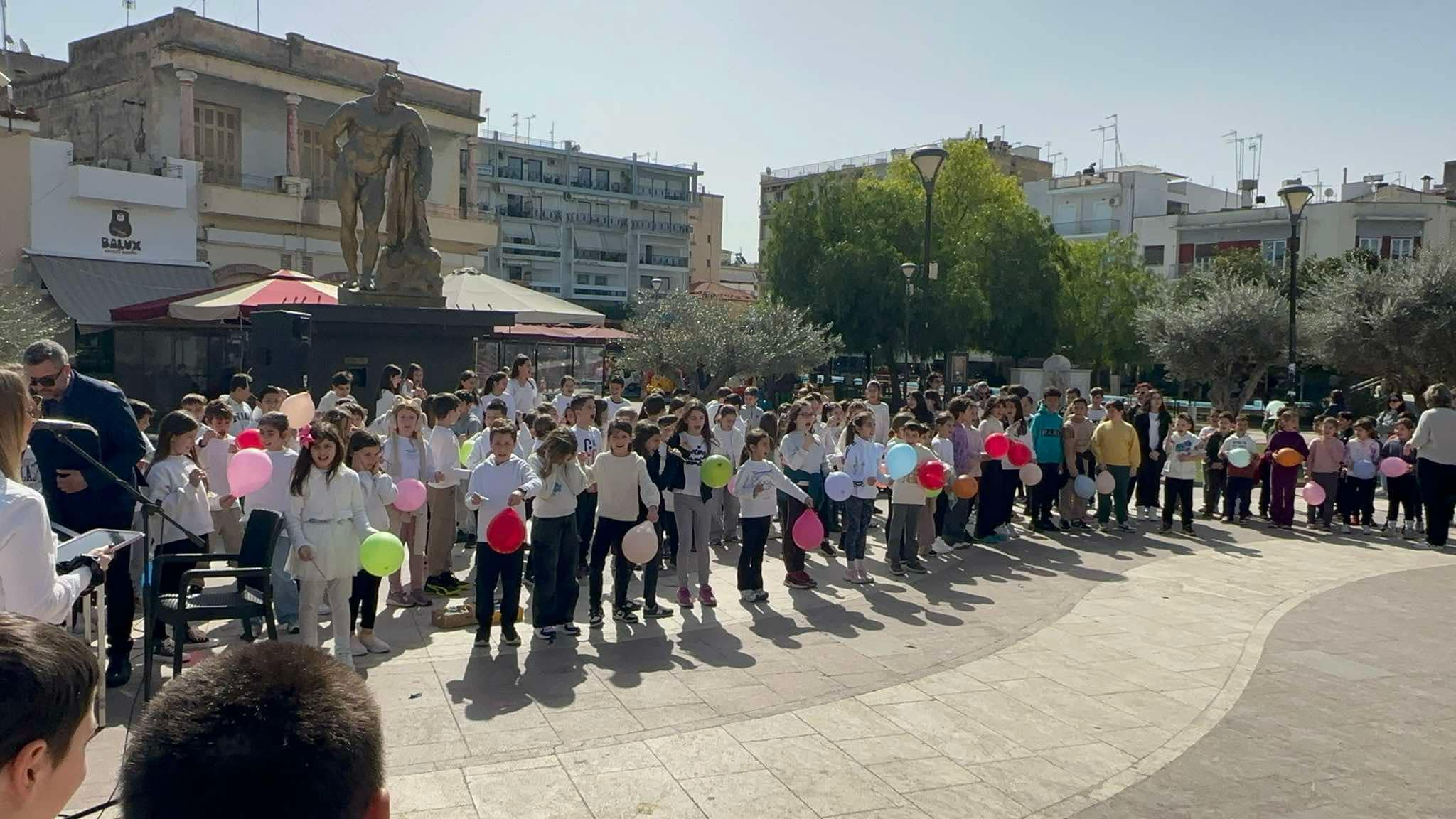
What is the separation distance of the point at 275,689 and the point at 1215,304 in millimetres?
29315

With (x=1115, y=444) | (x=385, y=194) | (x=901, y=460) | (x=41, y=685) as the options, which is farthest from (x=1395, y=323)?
(x=41, y=685)

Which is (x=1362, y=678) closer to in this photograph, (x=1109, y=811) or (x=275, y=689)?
(x=1109, y=811)

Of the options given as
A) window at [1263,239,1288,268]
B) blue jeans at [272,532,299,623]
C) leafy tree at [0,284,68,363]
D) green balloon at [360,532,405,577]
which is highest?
window at [1263,239,1288,268]

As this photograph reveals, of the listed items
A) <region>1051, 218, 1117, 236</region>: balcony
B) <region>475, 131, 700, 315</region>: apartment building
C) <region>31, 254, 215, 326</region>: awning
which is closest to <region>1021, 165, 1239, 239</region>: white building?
<region>1051, 218, 1117, 236</region>: balcony

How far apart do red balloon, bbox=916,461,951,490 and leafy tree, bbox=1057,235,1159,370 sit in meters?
30.8

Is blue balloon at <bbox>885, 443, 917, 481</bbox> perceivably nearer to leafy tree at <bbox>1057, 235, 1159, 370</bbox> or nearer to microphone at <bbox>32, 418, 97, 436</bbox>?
microphone at <bbox>32, 418, 97, 436</bbox>

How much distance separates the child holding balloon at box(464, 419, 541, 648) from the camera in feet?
24.0

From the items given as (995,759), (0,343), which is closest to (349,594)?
(995,759)

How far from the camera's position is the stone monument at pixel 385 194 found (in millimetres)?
14688

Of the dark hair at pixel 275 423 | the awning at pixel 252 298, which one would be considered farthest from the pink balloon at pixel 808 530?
the awning at pixel 252 298

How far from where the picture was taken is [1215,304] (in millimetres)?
27438

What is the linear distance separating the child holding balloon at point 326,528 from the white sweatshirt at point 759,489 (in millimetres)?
3261

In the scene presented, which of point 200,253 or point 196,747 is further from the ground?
point 200,253

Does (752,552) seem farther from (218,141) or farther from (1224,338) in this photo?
(218,141)
